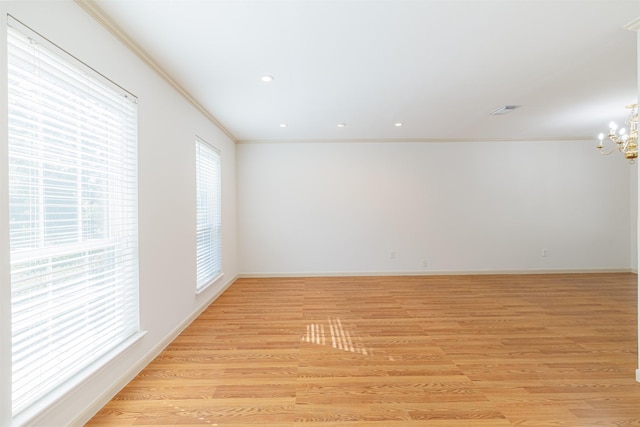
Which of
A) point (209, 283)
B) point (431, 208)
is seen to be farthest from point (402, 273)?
point (209, 283)

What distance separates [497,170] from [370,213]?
2543 millimetres

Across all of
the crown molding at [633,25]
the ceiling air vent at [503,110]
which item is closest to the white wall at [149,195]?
the crown molding at [633,25]

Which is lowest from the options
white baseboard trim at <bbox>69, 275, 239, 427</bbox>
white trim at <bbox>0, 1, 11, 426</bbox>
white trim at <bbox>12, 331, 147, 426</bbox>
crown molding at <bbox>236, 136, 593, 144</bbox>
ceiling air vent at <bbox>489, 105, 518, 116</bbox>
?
white baseboard trim at <bbox>69, 275, 239, 427</bbox>

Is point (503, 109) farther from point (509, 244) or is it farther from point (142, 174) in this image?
point (142, 174)

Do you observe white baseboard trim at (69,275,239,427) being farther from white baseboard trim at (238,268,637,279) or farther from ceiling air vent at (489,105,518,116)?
ceiling air vent at (489,105,518,116)

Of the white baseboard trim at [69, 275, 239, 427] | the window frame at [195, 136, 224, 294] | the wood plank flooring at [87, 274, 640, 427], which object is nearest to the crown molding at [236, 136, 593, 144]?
the window frame at [195, 136, 224, 294]

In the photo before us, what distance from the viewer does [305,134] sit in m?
5.18

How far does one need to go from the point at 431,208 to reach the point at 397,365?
3810 mm

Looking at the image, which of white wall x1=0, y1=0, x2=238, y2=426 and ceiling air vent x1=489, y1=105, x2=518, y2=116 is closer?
white wall x1=0, y1=0, x2=238, y2=426

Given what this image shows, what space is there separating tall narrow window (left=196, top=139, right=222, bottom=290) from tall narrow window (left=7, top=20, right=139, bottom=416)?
148 cm

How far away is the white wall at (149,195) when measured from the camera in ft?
5.10

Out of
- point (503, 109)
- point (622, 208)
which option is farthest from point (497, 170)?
point (622, 208)

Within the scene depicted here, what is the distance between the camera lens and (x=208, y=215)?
4219 millimetres

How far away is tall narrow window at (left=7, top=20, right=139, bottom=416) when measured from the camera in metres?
1.44
